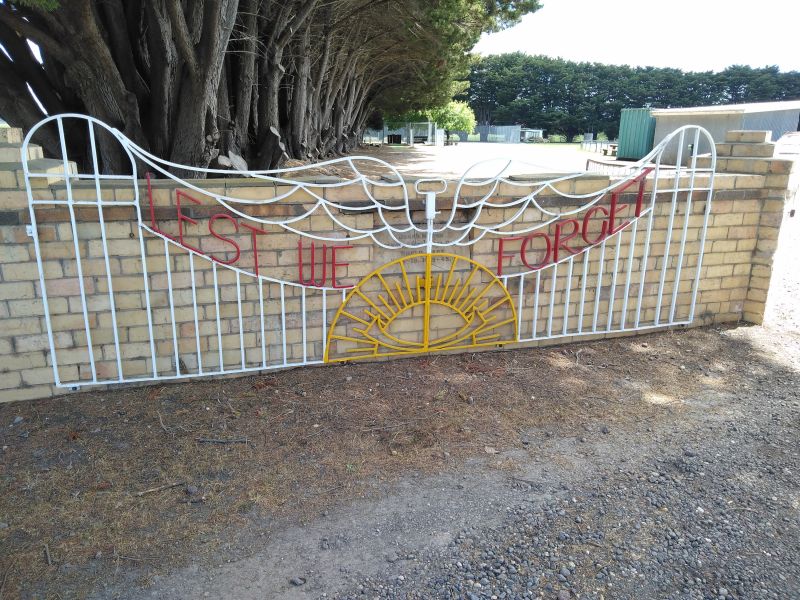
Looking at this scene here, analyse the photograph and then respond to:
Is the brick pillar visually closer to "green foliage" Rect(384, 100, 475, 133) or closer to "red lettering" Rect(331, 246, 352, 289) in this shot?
"red lettering" Rect(331, 246, 352, 289)

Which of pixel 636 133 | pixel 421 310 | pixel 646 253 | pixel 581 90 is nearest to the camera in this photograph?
pixel 421 310

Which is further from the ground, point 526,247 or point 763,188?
point 763,188

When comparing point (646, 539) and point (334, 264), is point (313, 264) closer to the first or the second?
point (334, 264)

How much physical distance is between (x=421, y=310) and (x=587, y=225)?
66.2 inches

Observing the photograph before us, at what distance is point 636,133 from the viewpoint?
35.2m

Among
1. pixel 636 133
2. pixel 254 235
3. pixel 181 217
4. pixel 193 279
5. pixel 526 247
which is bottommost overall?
pixel 193 279

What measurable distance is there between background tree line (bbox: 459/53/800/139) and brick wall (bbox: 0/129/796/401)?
8431 cm

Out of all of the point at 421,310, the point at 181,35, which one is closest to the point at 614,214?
the point at 421,310

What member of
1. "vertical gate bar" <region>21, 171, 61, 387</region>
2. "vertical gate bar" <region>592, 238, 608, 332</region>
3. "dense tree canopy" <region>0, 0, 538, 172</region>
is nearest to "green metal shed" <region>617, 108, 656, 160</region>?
"dense tree canopy" <region>0, 0, 538, 172</region>

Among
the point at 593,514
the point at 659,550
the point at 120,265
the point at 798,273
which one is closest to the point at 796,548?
the point at 659,550

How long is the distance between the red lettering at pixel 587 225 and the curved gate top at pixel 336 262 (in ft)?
0.05

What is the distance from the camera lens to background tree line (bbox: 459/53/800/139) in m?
84.9

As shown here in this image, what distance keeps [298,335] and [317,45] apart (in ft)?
54.2

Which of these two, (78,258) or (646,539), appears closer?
(646,539)
